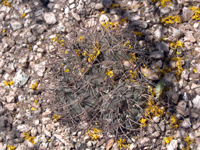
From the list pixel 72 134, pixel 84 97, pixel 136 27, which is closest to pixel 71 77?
pixel 84 97

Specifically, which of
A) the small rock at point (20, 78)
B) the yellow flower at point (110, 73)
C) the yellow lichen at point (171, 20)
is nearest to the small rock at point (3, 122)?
the small rock at point (20, 78)

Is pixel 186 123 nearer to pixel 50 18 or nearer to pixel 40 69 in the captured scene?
pixel 40 69

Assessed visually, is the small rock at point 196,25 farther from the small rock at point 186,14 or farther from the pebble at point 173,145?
the pebble at point 173,145

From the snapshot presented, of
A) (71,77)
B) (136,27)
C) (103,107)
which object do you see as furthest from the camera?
(136,27)

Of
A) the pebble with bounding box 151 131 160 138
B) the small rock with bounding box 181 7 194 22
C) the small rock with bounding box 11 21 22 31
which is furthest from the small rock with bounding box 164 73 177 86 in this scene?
the small rock with bounding box 11 21 22 31

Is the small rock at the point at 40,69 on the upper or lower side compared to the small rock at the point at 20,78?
upper

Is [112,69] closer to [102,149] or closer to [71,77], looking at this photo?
[71,77]
